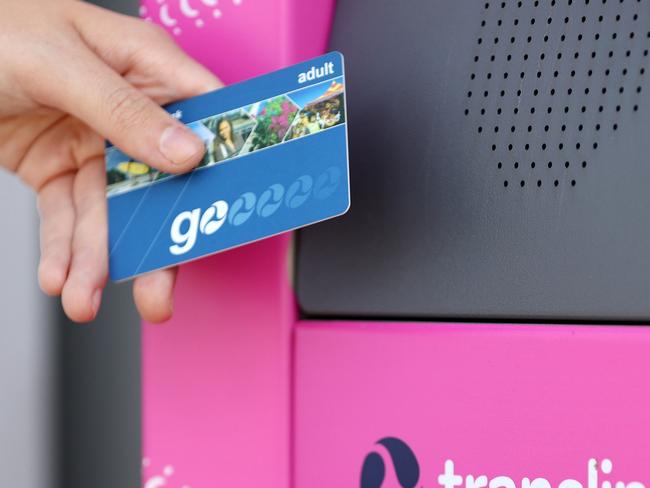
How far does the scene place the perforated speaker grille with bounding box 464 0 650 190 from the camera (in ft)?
2.32

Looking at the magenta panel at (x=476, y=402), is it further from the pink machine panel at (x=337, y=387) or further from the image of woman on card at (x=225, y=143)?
the image of woman on card at (x=225, y=143)

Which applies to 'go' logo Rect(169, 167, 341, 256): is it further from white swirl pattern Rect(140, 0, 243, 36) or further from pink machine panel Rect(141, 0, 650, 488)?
white swirl pattern Rect(140, 0, 243, 36)

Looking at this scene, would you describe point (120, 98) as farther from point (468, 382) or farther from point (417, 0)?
point (468, 382)

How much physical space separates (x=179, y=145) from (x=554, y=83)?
13.6 inches

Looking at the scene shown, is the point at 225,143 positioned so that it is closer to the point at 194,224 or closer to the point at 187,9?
the point at 194,224

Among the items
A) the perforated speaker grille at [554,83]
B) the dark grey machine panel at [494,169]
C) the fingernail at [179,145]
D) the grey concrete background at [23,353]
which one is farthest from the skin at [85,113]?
the grey concrete background at [23,353]

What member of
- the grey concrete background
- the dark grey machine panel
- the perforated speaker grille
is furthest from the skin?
the grey concrete background

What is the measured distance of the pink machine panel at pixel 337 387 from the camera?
660mm

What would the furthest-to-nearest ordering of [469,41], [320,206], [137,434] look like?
[137,434] < [469,41] < [320,206]

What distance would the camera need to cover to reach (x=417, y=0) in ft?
2.65

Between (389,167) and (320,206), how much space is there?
5.0 inches

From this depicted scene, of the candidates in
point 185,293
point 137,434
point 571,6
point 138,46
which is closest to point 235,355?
point 185,293

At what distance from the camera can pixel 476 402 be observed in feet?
2.30

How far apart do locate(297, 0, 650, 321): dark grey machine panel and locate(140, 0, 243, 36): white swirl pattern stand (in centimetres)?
17
